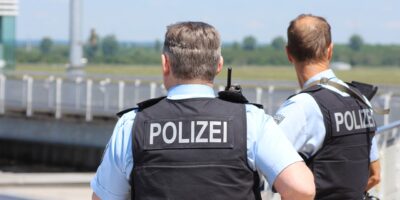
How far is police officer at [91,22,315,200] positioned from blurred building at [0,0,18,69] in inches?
1388

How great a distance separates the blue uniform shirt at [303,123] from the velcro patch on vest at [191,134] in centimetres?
80

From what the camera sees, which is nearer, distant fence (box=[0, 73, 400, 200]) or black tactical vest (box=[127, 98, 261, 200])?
black tactical vest (box=[127, 98, 261, 200])

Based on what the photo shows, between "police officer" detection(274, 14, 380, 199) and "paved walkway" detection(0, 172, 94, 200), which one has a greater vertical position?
"police officer" detection(274, 14, 380, 199)

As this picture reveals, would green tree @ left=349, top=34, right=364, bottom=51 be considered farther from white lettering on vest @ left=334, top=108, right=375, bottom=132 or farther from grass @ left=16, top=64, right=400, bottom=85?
white lettering on vest @ left=334, top=108, right=375, bottom=132

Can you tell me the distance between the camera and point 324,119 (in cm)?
427

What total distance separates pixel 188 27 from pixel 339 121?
1.10 m

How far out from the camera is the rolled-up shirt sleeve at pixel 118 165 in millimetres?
3457

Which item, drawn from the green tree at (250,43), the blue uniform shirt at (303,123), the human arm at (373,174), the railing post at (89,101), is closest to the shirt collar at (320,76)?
the blue uniform shirt at (303,123)

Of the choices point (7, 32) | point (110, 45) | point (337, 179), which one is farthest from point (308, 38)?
point (110, 45)

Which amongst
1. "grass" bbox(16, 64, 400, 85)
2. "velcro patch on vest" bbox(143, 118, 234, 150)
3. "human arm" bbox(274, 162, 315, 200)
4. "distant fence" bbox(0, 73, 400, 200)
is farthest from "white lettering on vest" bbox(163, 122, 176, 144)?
"grass" bbox(16, 64, 400, 85)

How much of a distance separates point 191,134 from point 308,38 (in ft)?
3.60

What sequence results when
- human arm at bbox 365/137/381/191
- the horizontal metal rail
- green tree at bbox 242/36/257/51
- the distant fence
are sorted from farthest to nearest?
green tree at bbox 242/36/257/51 → the distant fence → the horizontal metal rail → human arm at bbox 365/137/381/191

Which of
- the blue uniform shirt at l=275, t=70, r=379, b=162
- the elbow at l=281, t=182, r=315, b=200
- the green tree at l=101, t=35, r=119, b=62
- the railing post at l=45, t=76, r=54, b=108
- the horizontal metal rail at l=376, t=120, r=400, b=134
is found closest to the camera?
the elbow at l=281, t=182, r=315, b=200

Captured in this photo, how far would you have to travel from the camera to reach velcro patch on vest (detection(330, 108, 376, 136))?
430 centimetres
